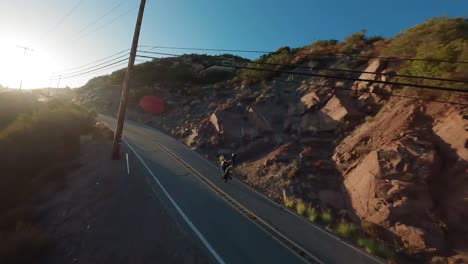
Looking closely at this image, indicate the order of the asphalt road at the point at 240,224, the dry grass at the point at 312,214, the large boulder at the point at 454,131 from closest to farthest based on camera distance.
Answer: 1. the asphalt road at the point at 240,224
2. the large boulder at the point at 454,131
3. the dry grass at the point at 312,214

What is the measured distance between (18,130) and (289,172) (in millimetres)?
20224

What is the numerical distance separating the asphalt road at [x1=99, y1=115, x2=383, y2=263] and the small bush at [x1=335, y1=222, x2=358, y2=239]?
805mm

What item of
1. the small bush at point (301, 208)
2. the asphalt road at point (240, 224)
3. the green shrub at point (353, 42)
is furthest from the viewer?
the green shrub at point (353, 42)

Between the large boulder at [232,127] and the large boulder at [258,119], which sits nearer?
the large boulder at [258,119]

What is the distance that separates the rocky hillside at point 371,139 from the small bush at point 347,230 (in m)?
0.59

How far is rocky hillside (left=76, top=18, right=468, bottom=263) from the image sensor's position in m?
13.1

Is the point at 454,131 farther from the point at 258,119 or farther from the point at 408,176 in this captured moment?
the point at 258,119

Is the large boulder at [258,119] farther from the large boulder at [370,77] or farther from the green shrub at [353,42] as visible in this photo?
the green shrub at [353,42]

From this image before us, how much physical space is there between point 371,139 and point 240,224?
1001 centimetres

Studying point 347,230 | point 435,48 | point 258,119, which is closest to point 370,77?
point 435,48

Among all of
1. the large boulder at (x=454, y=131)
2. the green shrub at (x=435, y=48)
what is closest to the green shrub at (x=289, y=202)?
the large boulder at (x=454, y=131)

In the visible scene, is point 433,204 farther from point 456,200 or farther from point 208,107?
point 208,107

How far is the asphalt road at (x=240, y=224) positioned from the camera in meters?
10.5

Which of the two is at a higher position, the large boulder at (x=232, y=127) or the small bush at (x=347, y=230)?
the large boulder at (x=232, y=127)
